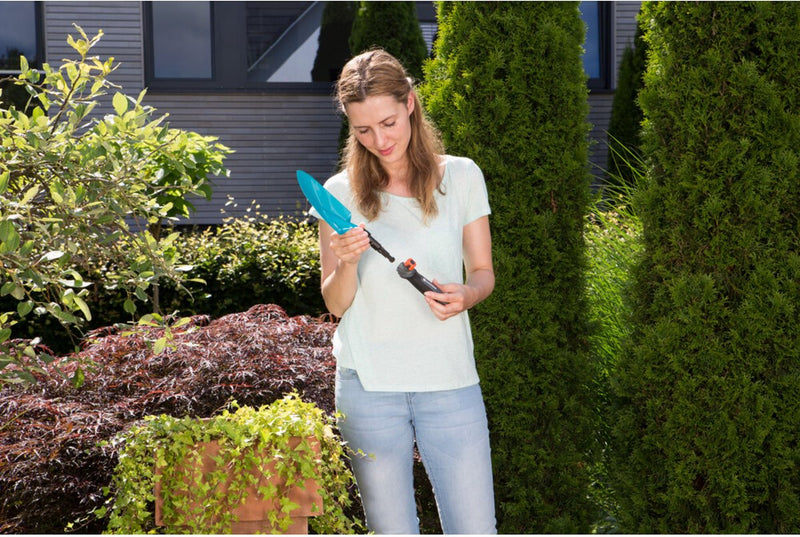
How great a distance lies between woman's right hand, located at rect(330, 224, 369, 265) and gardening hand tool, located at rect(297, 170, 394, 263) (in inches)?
1.5

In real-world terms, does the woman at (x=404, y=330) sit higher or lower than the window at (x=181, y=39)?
lower

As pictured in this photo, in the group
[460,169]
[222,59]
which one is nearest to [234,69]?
[222,59]

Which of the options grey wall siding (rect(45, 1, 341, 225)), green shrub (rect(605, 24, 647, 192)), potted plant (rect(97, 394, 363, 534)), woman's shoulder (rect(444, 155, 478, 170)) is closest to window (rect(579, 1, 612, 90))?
green shrub (rect(605, 24, 647, 192))

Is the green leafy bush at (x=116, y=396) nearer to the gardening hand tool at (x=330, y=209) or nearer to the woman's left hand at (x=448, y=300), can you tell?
the gardening hand tool at (x=330, y=209)

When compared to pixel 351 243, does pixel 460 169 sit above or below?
above

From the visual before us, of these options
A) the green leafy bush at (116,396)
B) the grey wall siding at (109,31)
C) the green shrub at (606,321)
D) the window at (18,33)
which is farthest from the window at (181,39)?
the green leafy bush at (116,396)

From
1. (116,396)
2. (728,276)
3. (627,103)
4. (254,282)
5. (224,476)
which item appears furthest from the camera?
(627,103)

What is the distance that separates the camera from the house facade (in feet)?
31.4

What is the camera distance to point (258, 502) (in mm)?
2203

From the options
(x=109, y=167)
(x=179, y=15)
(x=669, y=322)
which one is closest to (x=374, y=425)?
(x=109, y=167)

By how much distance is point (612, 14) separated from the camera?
34.1 ft

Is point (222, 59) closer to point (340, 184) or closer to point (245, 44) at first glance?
point (245, 44)

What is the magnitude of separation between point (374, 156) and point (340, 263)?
419 millimetres

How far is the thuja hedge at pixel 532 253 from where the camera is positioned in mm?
3506
